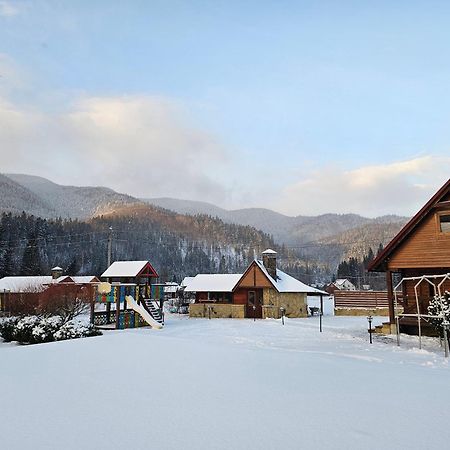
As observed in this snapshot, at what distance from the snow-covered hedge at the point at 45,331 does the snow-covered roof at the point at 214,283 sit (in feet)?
59.0

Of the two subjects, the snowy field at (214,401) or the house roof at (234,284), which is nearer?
the snowy field at (214,401)

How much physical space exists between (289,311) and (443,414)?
97.8 ft

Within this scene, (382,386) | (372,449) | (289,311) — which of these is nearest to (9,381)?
(372,449)

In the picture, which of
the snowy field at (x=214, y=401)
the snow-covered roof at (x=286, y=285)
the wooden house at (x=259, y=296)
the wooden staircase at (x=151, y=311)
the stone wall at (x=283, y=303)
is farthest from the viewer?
the snow-covered roof at (x=286, y=285)

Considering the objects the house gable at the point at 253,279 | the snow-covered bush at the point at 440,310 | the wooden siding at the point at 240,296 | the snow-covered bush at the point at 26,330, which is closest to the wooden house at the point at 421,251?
the snow-covered bush at the point at 440,310

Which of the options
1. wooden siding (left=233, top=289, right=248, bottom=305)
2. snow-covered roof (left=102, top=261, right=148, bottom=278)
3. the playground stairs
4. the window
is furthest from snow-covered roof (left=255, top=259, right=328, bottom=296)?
the window

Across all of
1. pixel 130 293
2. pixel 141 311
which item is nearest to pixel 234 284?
pixel 141 311

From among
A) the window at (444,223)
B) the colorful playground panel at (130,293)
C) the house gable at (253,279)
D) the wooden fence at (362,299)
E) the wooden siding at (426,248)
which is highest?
the window at (444,223)

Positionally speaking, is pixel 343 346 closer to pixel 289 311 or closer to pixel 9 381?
pixel 9 381

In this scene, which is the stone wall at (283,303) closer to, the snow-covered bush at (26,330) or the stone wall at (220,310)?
the stone wall at (220,310)

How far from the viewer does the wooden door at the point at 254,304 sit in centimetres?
3600

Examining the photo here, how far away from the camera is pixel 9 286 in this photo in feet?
155

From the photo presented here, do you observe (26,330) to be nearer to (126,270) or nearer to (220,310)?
(126,270)

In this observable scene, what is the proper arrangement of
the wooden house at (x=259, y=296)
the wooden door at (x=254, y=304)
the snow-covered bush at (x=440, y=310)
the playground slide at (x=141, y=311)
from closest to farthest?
the snow-covered bush at (x=440, y=310)
the playground slide at (x=141, y=311)
the wooden house at (x=259, y=296)
the wooden door at (x=254, y=304)
